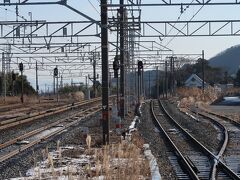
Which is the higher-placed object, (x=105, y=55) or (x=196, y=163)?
(x=105, y=55)

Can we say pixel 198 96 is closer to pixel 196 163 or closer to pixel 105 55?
pixel 105 55

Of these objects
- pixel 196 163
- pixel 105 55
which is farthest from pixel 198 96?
pixel 196 163

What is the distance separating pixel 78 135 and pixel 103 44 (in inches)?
231

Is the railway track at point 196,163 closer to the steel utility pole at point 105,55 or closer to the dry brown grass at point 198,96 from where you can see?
the steel utility pole at point 105,55

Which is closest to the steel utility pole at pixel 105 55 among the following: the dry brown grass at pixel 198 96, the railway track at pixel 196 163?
the railway track at pixel 196 163

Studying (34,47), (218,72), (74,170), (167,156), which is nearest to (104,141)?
(167,156)

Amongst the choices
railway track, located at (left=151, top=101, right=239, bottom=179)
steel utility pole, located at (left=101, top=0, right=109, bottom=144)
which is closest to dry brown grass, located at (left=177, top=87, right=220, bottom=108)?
railway track, located at (left=151, top=101, right=239, bottom=179)

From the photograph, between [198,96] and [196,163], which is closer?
[196,163]

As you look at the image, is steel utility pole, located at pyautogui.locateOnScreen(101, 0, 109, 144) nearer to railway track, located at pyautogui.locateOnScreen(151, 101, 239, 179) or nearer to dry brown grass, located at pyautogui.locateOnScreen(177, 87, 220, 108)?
railway track, located at pyautogui.locateOnScreen(151, 101, 239, 179)

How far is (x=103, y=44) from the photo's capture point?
60.6 feet

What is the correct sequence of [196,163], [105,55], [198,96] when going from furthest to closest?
[198,96]
[105,55]
[196,163]

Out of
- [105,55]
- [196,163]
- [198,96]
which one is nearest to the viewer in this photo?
[196,163]

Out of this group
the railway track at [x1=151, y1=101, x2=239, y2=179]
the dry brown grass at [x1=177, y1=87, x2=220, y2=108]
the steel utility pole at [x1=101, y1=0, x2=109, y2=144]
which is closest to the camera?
the railway track at [x1=151, y1=101, x2=239, y2=179]

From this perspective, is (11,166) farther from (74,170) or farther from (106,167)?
(106,167)
